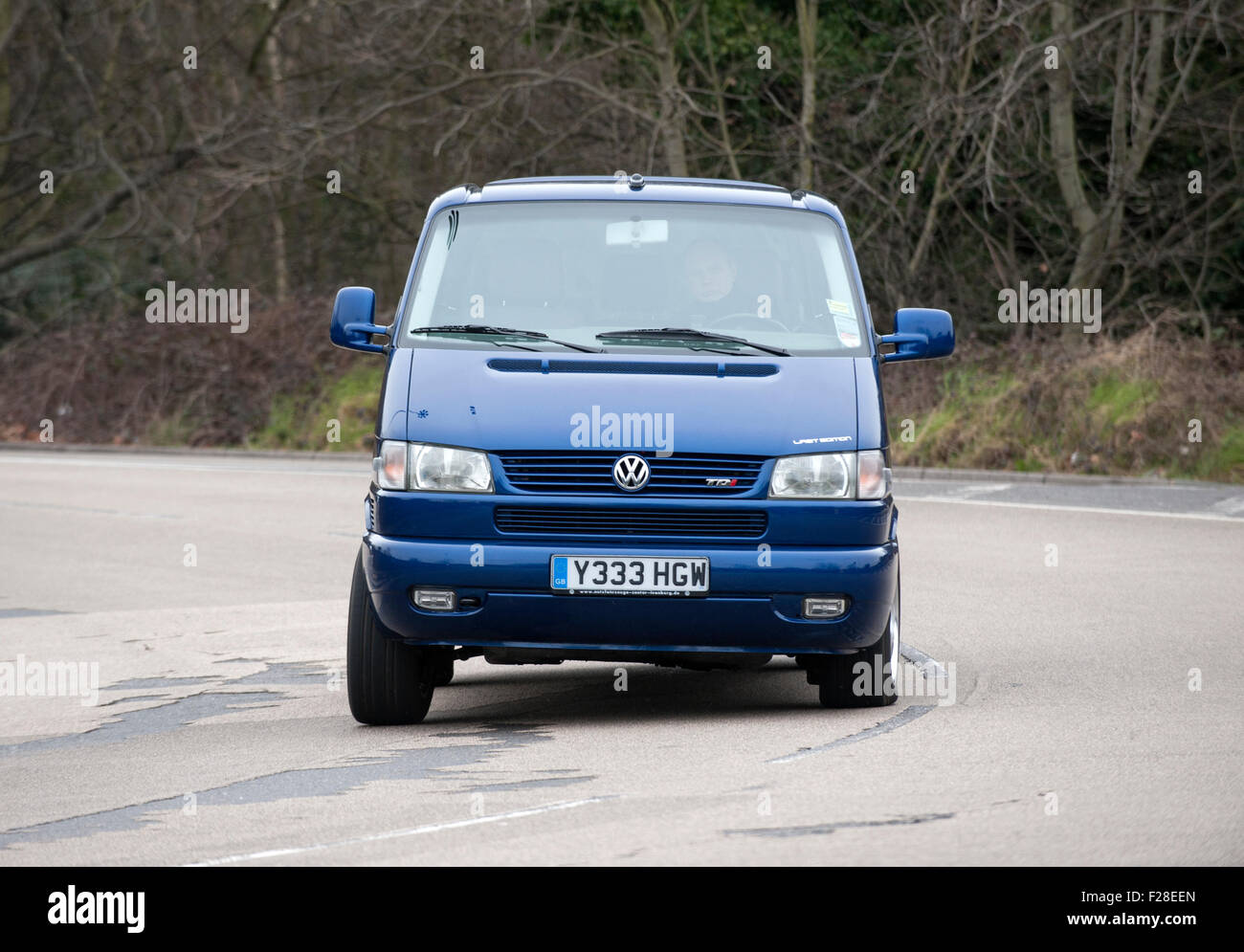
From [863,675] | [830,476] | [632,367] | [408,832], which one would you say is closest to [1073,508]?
[863,675]

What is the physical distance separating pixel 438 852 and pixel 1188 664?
5044mm

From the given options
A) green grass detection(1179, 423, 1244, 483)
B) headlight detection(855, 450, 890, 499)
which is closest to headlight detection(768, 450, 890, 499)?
headlight detection(855, 450, 890, 499)

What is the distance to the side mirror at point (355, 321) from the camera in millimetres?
8727

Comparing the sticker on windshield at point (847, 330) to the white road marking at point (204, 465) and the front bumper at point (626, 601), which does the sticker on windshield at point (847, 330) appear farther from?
the white road marking at point (204, 465)

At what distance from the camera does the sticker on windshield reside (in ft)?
27.2

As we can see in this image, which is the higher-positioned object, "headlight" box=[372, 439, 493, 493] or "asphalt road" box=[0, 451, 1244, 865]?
"headlight" box=[372, 439, 493, 493]

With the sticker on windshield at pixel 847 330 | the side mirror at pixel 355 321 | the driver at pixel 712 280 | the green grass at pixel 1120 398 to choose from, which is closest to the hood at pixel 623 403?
the sticker on windshield at pixel 847 330

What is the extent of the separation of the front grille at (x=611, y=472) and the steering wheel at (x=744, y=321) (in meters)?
0.84

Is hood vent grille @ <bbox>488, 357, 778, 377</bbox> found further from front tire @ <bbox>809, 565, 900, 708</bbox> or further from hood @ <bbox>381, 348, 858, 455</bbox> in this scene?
front tire @ <bbox>809, 565, 900, 708</bbox>

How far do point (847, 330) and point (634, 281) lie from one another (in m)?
0.91

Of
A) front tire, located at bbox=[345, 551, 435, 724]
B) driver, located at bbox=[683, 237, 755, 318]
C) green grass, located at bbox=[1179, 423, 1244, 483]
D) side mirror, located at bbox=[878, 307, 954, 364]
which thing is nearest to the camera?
front tire, located at bbox=[345, 551, 435, 724]

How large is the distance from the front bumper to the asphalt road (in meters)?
0.39

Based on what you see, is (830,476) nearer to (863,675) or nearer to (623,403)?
(623,403)
